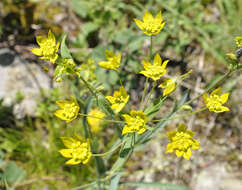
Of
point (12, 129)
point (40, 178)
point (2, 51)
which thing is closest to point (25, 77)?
point (2, 51)

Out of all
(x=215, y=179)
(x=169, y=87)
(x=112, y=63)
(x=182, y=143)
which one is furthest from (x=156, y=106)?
(x=215, y=179)

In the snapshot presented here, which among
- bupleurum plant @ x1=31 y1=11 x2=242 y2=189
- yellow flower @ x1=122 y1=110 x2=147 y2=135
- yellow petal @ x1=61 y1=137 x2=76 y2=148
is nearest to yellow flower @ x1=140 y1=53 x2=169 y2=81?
bupleurum plant @ x1=31 y1=11 x2=242 y2=189

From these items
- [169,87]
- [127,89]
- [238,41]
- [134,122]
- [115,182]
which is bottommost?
[115,182]

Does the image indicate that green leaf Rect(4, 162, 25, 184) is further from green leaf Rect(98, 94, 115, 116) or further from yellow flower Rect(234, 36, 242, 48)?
yellow flower Rect(234, 36, 242, 48)

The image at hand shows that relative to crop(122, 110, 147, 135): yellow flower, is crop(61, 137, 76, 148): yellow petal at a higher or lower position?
lower

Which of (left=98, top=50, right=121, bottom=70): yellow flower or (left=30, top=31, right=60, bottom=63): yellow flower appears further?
(left=98, top=50, right=121, bottom=70): yellow flower

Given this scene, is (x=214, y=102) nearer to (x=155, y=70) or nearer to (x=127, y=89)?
(x=155, y=70)

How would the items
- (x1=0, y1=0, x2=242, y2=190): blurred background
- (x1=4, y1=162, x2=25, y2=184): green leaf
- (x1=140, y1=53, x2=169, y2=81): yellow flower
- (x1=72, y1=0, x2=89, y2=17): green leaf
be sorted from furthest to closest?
1. (x1=72, y1=0, x2=89, y2=17): green leaf
2. (x1=0, y1=0, x2=242, y2=190): blurred background
3. (x1=4, y1=162, x2=25, y2=184): green leaf
4. (x1=140, y1=53, x2=169, y2=81): yellow flower

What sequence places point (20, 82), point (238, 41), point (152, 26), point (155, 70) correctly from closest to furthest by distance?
point (238, 41) < point (155, 70) < point (152, 26) < point (20, 82)
